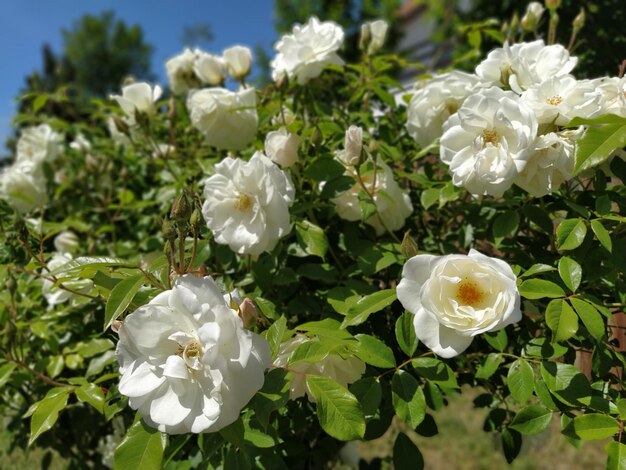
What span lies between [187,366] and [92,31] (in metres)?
30.7

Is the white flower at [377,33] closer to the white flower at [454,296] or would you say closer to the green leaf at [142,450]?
the white flower at [454,296]

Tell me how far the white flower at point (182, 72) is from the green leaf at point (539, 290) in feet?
4.25

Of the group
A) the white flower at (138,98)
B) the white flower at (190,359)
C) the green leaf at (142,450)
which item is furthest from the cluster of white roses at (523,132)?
the white flower at (138,98)

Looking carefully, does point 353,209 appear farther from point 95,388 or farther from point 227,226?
point 95,388

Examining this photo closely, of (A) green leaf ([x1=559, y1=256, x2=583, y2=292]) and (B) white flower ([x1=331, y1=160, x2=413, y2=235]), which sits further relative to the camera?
(B) white flower ([x1=331, y1=160, x2=413, y2=235])

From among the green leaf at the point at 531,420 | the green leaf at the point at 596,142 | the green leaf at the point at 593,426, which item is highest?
the green leaf at the point at 596,142

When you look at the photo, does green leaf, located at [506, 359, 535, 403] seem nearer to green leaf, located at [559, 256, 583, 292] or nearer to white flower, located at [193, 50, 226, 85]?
green leaf, located at [559, 256, 583, 292]

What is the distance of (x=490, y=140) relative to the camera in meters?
0.94

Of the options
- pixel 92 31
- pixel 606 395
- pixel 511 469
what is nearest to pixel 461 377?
pixel 606 395

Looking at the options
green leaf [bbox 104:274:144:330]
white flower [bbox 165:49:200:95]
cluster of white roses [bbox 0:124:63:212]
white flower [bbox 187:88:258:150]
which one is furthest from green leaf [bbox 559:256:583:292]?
cluster of white roses [bbox 0:124:63:212]

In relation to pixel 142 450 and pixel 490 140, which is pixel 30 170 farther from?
pixel 490 140

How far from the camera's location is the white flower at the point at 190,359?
69cm

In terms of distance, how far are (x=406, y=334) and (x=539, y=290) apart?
0.70 feet

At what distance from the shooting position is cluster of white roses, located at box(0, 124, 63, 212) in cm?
186
